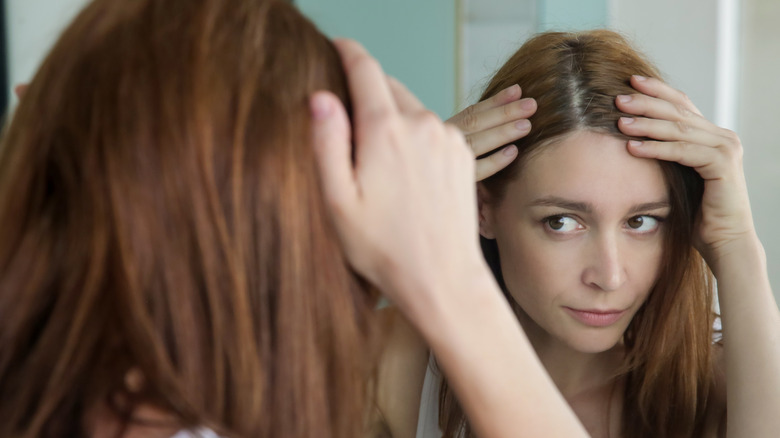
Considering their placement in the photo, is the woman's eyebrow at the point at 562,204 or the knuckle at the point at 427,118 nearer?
the knuckle at the point at 427,118

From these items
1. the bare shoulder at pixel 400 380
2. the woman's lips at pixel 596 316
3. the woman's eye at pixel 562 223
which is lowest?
the bare shoulder at pixel 400 380

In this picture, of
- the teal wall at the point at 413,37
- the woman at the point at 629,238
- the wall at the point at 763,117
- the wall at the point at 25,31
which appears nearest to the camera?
the woman at the point at 629,238

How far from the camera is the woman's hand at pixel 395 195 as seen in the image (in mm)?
469

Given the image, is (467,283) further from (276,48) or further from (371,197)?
(276,48)

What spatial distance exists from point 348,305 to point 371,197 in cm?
8

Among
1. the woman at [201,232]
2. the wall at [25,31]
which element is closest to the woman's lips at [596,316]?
the woman at [201,232]

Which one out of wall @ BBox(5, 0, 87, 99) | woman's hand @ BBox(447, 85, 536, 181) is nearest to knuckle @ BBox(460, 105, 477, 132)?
woman's hand @ BBox(447, 85, 536, 181)

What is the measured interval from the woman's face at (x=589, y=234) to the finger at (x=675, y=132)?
3 cm

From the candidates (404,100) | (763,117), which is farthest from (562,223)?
(763,117)

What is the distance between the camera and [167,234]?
44cm

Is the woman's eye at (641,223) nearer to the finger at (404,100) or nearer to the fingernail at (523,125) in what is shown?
the fingernail at (523,125)

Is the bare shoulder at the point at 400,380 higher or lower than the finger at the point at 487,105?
lower

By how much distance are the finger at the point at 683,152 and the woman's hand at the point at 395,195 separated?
1.67ft

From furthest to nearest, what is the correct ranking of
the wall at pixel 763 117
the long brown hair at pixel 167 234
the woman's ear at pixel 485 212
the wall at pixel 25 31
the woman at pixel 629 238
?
the wall at pixel 763 117, the wall at pixel 25 31, the woman's ear at pixel 485 212, the woman at pixel 629 238, the long brown hair at pixel 167 234
